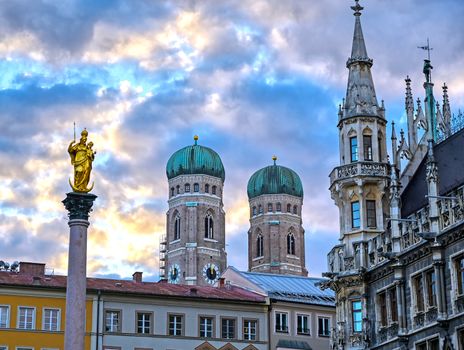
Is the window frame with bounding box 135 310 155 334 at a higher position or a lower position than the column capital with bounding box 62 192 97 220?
higher

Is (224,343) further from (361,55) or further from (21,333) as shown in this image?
(361,55)

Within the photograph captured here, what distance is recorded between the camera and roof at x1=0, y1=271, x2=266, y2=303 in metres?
90.8

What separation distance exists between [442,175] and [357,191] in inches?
330

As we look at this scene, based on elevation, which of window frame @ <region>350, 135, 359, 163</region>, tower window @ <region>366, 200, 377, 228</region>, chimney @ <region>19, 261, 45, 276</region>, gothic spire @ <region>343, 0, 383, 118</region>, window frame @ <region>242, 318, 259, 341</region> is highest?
gothic spire @ <region>343, 0, 383, 118</region>

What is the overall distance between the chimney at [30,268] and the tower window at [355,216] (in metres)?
34.1

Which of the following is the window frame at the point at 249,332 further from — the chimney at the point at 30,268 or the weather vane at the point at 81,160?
the weather vane at the point at 81,160

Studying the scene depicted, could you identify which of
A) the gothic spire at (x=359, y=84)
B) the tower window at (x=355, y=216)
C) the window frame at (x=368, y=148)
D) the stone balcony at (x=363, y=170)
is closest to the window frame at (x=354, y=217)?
the tower window at (x=355, y=216)

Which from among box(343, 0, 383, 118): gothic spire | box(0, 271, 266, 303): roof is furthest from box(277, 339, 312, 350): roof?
box(343, 0, 383, 118): gothic spire

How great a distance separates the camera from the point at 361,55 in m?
77.1

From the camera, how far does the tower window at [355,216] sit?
73188mm

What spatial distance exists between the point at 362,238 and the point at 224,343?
28.1 meters

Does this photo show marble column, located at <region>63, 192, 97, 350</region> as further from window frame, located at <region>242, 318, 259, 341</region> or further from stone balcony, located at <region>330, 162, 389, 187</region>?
window frame, located at <region>242, 318, 259, 341</region>

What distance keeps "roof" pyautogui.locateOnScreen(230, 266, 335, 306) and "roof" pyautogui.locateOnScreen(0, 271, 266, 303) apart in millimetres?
2293

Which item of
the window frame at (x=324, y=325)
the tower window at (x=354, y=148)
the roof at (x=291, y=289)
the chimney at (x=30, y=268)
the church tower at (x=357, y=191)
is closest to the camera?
the church tower at (x=357, y=191)
